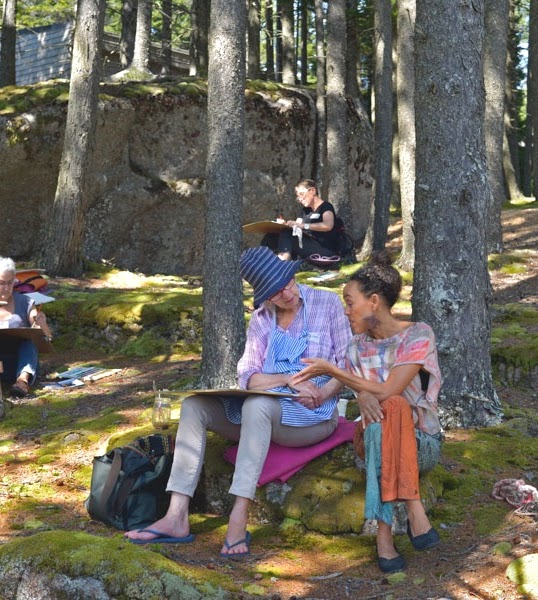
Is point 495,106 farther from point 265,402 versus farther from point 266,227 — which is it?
point 265,402

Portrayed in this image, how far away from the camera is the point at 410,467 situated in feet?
14.2

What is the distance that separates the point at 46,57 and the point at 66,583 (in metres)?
24.6

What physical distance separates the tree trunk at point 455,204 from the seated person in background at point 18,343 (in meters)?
3.99

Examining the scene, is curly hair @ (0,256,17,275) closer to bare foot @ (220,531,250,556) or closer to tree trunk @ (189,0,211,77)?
bare foot @ (220,531,250,556)

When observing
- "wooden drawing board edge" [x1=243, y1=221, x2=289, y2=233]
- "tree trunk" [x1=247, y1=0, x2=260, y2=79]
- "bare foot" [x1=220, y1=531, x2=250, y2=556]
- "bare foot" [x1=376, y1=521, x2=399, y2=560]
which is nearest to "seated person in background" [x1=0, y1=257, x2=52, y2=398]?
"wooden drawing board edge" [x1=243, y1=221, x2=289, y2=233]

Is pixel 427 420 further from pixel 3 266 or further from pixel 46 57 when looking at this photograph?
pixel 46 57

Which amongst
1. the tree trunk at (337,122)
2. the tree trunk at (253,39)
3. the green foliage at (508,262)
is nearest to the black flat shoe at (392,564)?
the green foliage at (508,262)

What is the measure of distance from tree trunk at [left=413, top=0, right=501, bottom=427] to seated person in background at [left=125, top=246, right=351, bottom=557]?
4.69 feet

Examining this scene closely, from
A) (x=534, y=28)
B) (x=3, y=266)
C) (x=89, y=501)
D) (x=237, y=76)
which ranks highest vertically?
(x=534, y=28)

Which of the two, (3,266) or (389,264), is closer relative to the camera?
(389,264)

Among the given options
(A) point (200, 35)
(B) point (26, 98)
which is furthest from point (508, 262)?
(A) point (200, 35)

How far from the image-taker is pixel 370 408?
440 cm

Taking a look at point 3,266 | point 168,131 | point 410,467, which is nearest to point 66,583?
point 410,467

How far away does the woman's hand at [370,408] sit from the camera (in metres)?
4.39
